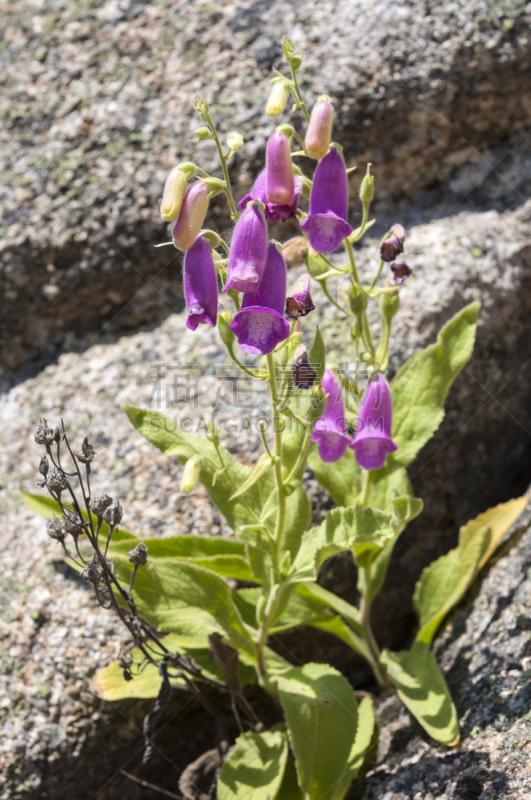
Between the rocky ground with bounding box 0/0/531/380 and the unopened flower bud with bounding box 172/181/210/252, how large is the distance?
1.73 metres

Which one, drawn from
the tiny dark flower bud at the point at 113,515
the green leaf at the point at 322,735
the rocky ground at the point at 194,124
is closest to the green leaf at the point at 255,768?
the green leaf at the point at 322,735

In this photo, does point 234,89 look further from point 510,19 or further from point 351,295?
point 351,295

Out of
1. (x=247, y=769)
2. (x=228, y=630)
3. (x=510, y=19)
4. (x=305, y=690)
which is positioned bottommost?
(x=247, y=769)

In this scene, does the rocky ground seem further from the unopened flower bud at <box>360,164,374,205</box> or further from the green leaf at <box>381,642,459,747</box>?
the green leaf at <box>381,642,459,747</box>

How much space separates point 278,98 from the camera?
171cm

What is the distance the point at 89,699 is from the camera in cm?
238

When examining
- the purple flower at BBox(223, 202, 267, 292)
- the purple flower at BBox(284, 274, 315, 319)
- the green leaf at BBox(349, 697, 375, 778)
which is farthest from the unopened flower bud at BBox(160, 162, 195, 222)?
the green leaf at BBox(349, 697, 375, 778)

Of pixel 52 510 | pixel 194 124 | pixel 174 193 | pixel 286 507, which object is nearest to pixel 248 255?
pixel 174 193

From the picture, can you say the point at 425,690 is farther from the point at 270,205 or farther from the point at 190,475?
the point at 270,205

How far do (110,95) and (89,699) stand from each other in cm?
309

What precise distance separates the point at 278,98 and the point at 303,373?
2.46 feet

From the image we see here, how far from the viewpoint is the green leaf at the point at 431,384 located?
226 centimetres

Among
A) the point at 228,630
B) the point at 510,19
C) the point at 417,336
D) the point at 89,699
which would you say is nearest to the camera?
the point at 228,630

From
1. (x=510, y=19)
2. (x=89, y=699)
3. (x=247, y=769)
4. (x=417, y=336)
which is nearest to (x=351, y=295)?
(x=417, y=336)
